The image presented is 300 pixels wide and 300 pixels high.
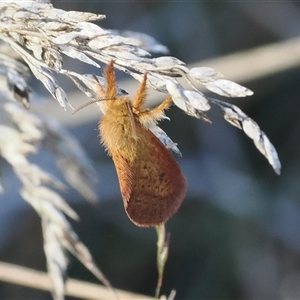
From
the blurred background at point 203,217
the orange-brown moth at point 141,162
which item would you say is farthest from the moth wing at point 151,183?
the blurred background at point 203,217

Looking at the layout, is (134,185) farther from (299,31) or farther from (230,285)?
(299,31)

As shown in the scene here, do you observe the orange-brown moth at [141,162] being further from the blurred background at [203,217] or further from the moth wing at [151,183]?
the blurred background at [203,217]

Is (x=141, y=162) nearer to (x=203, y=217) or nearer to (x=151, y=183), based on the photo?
(x=151, y=183)

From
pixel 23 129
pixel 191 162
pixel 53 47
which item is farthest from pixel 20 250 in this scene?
pixel 53 47

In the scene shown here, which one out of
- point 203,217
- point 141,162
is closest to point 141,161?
point 141,162

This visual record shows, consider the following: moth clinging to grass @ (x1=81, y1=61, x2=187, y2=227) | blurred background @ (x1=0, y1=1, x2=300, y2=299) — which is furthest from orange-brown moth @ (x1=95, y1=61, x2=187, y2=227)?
blurred background @ (x1=0, y1=1, x2=300, y2=299)

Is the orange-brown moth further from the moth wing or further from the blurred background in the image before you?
the blurred background
